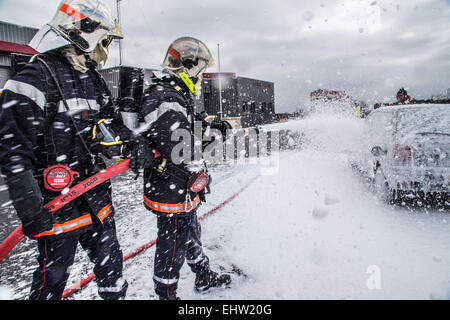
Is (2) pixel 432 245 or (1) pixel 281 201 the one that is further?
(1) pixel 281 201

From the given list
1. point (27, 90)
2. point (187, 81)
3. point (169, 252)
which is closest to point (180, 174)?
point (169, 252)

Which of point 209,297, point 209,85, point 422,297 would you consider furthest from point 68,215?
point 209,85

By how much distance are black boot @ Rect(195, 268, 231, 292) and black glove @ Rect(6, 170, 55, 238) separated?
1382mm

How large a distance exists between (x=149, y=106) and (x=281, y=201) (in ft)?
11.5

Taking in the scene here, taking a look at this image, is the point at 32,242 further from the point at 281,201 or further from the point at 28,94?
the point at 281,201

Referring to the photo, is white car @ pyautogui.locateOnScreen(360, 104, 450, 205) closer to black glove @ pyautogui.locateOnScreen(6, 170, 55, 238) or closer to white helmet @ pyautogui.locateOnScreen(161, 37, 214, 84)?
white helmet @ pyautogui.locateOnScreen(161, 37, 214, 84)

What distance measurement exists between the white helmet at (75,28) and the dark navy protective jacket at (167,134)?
498 millimetres

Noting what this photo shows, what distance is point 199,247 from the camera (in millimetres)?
2422

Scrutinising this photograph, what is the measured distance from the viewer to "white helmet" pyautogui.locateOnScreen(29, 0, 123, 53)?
163 cm

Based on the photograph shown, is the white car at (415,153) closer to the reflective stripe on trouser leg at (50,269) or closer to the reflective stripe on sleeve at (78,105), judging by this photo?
the reflective stripe on sleeve at (78,105)

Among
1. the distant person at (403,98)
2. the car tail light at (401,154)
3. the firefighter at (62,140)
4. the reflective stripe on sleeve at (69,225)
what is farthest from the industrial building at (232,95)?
the reflective stripe on sleeve at (69,225)

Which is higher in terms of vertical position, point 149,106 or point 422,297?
point 149,106

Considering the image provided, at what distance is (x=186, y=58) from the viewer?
212cm

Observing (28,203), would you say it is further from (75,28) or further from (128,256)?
(128,256)
